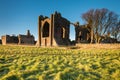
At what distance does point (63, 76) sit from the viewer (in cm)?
900

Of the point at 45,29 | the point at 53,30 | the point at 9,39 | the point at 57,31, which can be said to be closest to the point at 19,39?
the point at 9,39

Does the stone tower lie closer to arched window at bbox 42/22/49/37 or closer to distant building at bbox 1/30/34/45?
arched window at bbox 42/22/49/37

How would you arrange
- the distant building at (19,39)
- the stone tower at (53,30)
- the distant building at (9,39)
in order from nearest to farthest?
the stone tower at (53,30), the distant building at (19,39), the distant building at (9,39)

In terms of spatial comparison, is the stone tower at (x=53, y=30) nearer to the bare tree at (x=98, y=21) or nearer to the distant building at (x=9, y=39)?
the bare tree at (x=98, y=21)

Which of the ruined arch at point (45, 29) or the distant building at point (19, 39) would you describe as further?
the distant building at point (19, 39)

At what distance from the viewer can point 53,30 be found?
37.6 meters

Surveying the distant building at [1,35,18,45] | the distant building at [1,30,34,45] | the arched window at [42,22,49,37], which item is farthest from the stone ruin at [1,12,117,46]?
the distant building at [1,35,18,45]

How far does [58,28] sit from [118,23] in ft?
64.4

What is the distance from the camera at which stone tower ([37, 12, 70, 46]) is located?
37.6 m

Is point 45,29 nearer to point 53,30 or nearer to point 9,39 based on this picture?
point 53,30

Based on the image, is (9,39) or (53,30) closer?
(53,30)

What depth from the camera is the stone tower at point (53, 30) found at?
37.6 metres

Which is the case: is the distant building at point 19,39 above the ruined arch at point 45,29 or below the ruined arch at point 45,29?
below

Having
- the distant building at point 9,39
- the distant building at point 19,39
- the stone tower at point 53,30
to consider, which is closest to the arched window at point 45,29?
→ the stone tower at point 53,30
